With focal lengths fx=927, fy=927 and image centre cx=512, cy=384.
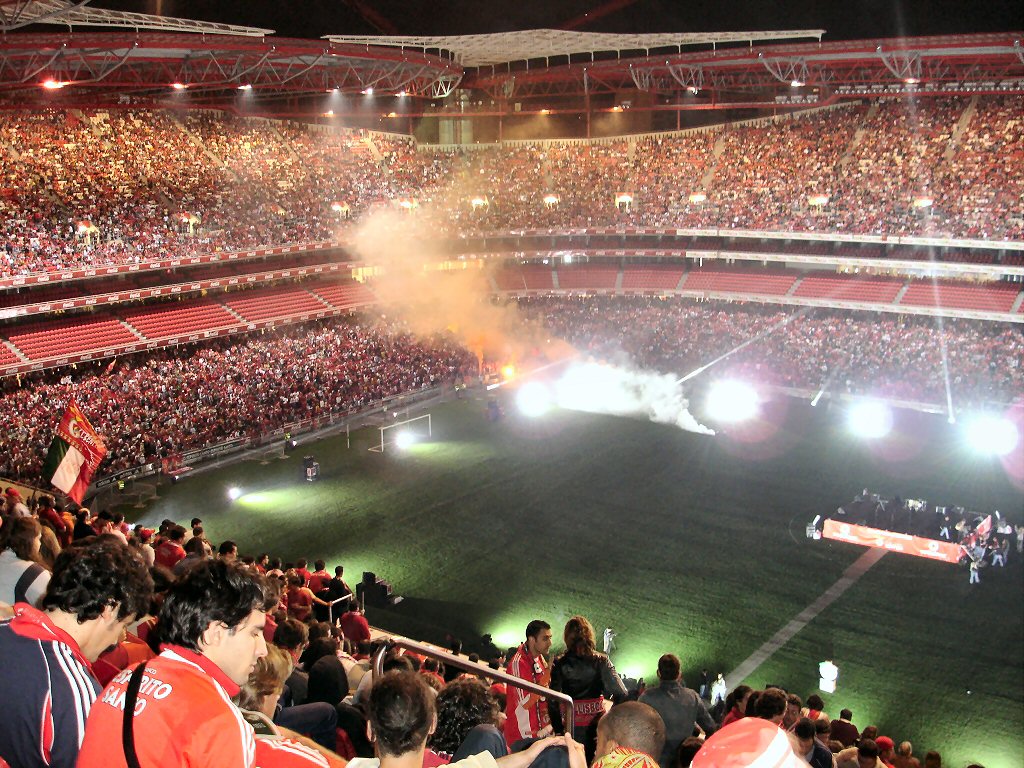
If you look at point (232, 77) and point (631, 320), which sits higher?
point (232, 77)

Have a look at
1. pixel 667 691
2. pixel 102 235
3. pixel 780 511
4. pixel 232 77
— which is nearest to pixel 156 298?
pixel 102 235

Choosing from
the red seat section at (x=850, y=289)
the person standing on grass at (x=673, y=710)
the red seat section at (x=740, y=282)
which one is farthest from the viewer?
the red seat section at (x=740, y=282)

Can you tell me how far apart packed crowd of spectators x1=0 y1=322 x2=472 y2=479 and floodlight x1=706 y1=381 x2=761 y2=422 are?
32.3 feet

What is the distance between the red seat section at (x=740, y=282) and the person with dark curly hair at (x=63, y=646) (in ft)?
130

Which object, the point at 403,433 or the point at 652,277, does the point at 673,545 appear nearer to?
the point at 403,433

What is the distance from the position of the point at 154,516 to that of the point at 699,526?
13333mm

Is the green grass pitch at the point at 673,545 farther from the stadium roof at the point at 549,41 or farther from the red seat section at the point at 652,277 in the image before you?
the stadium roof at the point at 549,41

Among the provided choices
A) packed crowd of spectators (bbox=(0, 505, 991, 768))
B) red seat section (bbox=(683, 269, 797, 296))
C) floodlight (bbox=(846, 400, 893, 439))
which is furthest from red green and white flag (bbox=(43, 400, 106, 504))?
red seat section (bbox=(683, 269, 797, 296))

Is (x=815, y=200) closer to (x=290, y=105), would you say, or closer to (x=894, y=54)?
(x=894, y=54)

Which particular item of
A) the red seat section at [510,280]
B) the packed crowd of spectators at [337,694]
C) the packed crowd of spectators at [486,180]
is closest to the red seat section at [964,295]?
the packed crowd of spectators at [486,180]

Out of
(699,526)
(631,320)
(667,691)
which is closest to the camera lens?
(667,691)

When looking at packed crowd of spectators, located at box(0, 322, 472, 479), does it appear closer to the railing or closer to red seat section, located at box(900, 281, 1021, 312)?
red seat section, located at box(900, 281, 1021, 312)

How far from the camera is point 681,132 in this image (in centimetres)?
4662

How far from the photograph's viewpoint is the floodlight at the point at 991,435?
28.4 m
